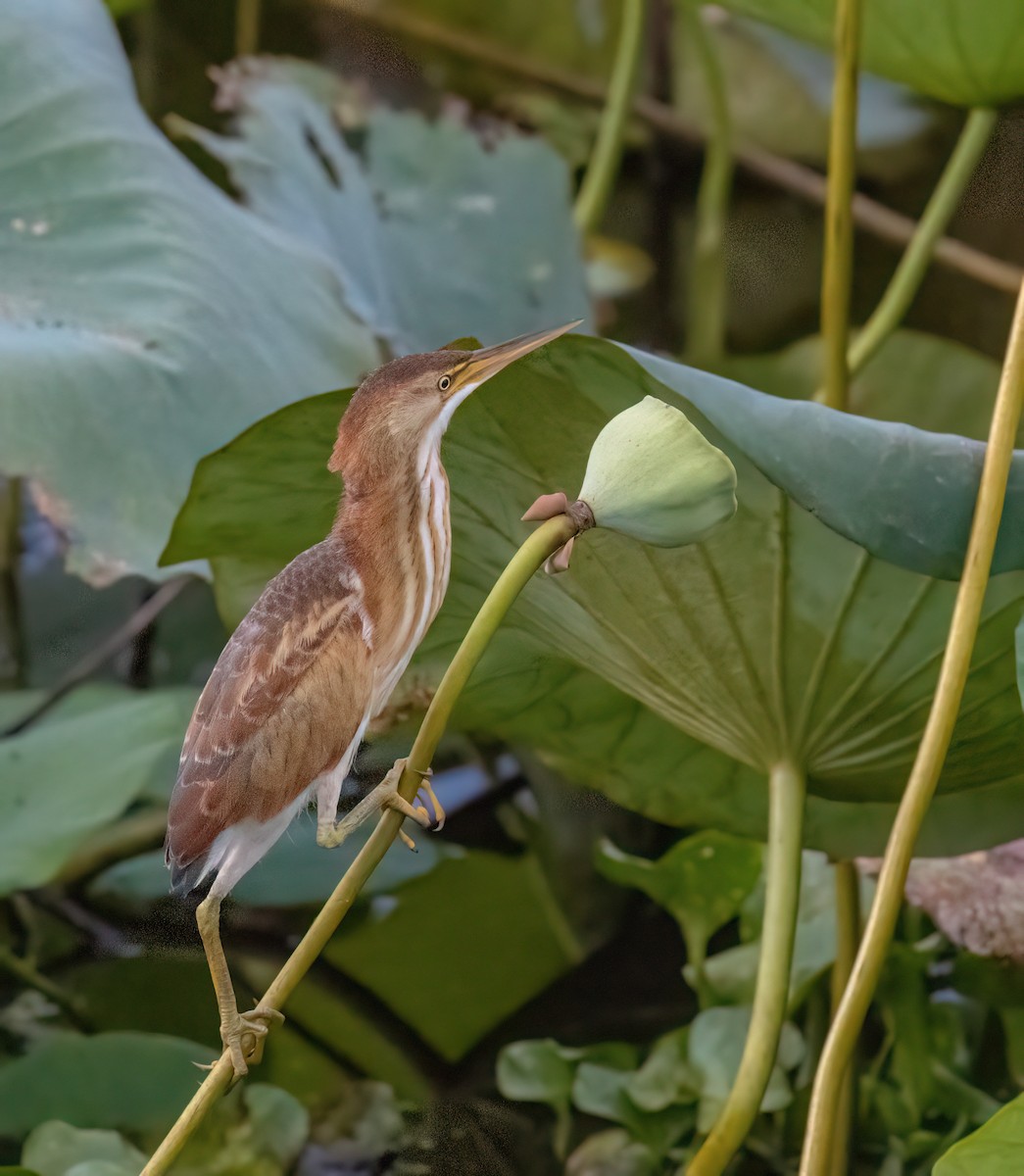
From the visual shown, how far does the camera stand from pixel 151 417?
1.49 ft

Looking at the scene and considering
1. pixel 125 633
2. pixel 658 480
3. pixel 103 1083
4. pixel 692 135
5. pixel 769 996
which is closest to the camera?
pixel 658 480

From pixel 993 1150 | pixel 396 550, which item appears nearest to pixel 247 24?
pixel 396 550

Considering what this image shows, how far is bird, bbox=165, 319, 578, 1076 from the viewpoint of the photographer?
265 millimetres

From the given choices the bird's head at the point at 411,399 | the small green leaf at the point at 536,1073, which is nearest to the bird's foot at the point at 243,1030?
the bird's head at the point at 411,399

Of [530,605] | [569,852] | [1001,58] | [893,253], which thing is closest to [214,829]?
[530,605]

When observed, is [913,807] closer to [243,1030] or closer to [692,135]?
[243,1030]

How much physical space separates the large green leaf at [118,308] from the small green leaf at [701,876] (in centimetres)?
25

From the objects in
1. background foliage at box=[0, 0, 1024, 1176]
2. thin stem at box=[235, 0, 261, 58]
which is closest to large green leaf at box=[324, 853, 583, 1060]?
background foliage at box=[0, 0, 1024, 1176]

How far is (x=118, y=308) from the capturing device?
1.60ft

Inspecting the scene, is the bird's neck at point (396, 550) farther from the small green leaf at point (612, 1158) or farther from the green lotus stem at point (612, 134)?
the green lotus stem at point (612, 134)

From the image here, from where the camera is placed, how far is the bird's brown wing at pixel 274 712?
10.4 inches

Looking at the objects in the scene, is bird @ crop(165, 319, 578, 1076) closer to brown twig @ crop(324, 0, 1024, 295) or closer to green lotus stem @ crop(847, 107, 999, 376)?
green lotus stem @ crop(847, 107, 999, 376)

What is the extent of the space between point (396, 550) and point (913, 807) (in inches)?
6.4

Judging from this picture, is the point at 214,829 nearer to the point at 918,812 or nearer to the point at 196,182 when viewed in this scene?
the point at 918,812
